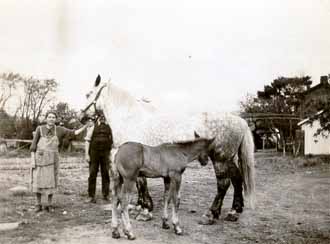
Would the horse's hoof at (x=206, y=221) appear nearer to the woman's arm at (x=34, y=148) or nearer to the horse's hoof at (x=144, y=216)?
the horse's hoof at (x=144, y=216)

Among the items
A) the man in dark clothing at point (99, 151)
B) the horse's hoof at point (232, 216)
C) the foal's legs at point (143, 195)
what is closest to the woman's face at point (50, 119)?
the man in dark clothing at point (99, 151)

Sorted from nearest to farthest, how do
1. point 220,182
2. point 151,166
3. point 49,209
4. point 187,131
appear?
point 151,166, point 187,131, point 220,182, point 49,209

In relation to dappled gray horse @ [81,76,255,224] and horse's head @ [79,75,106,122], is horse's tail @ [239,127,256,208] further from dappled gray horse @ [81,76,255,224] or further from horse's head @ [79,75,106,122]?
horse's head @ [79,75,106,122]

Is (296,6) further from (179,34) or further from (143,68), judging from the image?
(143,68)

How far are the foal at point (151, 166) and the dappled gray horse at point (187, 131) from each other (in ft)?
1.21

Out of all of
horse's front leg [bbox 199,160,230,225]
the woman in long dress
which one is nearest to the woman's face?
the woman in long dress

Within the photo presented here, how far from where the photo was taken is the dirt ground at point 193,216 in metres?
3.74

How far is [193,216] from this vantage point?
464 centimetres

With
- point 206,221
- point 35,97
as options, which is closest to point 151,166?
point 206,221

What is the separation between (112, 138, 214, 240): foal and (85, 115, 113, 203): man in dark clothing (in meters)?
1.74

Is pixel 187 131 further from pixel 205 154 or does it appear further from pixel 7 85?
pixel 7 85

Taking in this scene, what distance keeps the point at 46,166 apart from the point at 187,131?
1810 mm

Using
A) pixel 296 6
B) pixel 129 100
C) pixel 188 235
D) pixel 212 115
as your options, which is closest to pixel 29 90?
pixel 129 100

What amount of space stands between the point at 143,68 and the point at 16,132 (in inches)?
89.3
